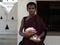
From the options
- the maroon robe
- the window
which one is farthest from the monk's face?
the window

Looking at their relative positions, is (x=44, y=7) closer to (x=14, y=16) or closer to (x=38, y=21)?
(x=38, y=21)

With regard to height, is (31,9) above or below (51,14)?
above

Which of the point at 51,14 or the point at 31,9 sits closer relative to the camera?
the point at 31,9

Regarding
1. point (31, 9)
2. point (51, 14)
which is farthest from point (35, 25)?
point (51, 14)

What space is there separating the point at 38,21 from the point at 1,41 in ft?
14.7

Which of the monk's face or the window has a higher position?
the monk's face

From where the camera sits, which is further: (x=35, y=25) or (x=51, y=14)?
(x=51, y=14)

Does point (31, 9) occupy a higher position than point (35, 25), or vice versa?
point (31, 9)

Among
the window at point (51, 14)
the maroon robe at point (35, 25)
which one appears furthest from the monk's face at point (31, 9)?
the window at point (51, 14)

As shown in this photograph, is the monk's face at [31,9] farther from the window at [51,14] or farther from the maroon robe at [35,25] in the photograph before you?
the window at [51,14]

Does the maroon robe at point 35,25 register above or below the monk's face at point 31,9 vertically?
below

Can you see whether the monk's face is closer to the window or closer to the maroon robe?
the maroon robe

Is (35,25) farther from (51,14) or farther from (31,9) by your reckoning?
(51,14)

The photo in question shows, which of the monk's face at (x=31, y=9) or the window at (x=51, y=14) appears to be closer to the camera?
the monk's face at (x=31, y=9)
